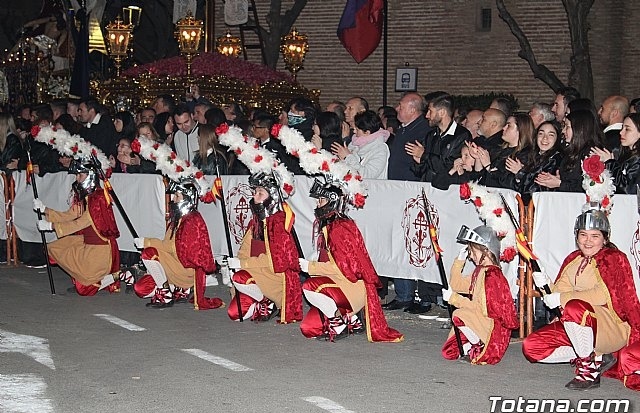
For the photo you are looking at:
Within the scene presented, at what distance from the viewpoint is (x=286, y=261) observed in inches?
419

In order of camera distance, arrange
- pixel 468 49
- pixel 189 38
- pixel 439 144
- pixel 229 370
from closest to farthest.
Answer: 1. pixel 229 370
2. pixel 439 144
3. pixel 189 38
4. pixel 468 49

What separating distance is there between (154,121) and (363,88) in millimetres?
13527

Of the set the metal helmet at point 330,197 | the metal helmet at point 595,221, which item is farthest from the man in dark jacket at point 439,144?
the metal helmet at point 595,221

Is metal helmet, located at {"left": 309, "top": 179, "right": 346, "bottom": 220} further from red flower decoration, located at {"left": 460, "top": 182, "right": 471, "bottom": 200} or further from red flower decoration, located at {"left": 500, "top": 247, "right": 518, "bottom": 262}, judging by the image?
red flower decoration, located at {"left": 500, "top": 247, "right": 518, "bottom": 262}

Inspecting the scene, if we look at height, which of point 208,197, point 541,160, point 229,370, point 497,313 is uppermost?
point 541,160

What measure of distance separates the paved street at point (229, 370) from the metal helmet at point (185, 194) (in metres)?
1.01

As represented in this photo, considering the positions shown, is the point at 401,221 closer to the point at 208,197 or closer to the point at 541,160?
the point at 541,160

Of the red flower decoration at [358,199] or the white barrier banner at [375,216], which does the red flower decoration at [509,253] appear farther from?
the red flower decoration at [358,199]

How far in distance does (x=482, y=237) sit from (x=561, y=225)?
977mm

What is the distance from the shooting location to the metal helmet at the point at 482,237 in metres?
8.98

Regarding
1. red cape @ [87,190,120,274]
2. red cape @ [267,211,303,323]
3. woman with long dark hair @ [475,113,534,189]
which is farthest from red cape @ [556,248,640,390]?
red cape @ [87,190,120,274]

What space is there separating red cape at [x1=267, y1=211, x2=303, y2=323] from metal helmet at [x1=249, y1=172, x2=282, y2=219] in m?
0.07

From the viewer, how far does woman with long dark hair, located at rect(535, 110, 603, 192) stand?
31.4 feet

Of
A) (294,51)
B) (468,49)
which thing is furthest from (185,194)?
(468,49)
